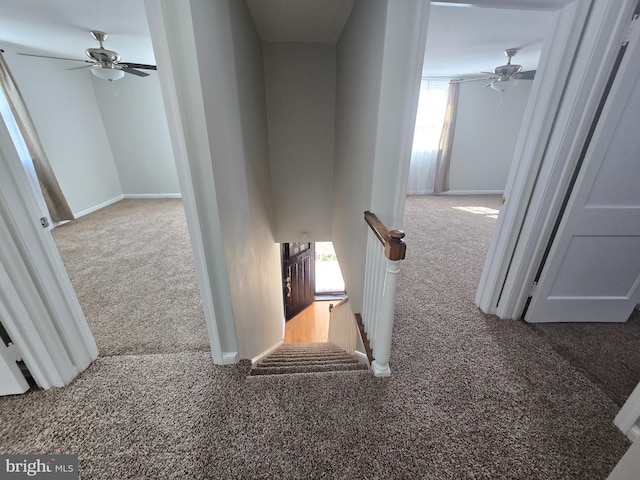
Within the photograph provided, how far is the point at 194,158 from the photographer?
1.17 metres

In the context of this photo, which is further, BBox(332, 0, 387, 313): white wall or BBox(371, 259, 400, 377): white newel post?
BBox(332, 0, 387, 313): white wall

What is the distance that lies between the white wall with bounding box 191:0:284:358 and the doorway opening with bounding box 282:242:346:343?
249 cm

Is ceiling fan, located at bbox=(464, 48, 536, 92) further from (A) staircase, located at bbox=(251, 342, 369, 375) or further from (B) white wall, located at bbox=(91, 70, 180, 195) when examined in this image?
(B) white wall, located at bbox=(91, 70, 180, 195)

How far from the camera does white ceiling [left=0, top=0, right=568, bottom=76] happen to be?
1.94 m

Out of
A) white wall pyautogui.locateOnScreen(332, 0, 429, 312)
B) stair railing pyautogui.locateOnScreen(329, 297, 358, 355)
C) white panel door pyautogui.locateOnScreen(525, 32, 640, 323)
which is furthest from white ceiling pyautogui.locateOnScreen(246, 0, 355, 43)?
stair railing pyautogui.locateOnScreen(329, 297, 358, 355)

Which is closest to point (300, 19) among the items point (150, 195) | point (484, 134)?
point (150, 195)

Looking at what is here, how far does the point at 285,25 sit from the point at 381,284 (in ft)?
7.50

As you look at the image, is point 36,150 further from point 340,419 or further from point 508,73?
point 508,73

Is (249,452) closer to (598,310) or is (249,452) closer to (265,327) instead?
(265,327)

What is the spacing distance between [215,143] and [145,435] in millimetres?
1367

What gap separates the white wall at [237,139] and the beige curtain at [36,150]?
333 cm

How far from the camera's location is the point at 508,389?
137 centimetres

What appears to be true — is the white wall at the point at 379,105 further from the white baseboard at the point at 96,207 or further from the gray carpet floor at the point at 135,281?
the white baseboard at the point at 96,207

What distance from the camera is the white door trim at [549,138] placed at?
125 centimetres
